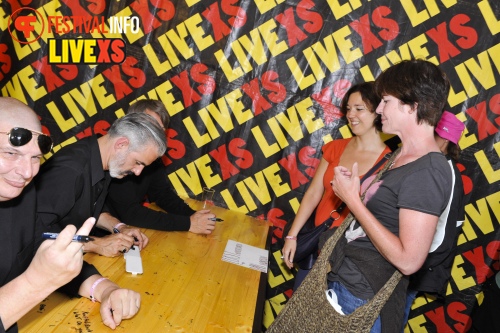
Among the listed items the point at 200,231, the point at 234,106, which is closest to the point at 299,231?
the point at 200,231

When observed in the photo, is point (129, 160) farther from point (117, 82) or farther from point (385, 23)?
point (385, 23)

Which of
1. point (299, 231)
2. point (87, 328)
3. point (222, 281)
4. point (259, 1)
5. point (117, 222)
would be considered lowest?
point (299, 231)

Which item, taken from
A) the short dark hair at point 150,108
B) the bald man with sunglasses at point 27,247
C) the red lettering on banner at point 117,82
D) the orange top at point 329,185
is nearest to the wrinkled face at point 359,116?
the orange top at point 329,185

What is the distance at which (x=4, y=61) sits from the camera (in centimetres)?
304

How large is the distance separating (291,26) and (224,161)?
973mm

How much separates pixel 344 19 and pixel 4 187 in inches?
90.0

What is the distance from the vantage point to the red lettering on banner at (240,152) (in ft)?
9.82

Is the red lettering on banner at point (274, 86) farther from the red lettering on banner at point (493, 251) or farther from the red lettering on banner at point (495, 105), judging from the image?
the red lettering on banner at point (493, 251)

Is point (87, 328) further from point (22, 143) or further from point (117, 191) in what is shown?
point (117, 191)

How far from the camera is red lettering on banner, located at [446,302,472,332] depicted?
115 inches

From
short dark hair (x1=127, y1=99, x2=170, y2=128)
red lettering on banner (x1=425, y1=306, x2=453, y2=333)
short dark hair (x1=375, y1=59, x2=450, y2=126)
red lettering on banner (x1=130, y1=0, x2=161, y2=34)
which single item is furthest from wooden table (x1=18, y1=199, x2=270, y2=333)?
red lettering on banner (x1=425, y1=306, x2=453, y2=333)

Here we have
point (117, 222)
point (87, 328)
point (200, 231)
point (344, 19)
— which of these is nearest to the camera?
point (87, 328)

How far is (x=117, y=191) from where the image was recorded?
2348 millimetres

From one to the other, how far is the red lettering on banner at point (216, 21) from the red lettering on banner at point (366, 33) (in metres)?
0.80
